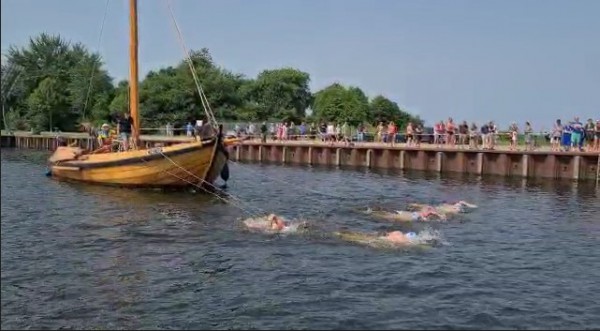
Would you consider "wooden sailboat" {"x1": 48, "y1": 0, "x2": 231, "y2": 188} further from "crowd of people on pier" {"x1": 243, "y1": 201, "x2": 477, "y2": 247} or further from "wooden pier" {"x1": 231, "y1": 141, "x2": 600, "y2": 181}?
"wooden pier" {"x1": 231, "y1": 141, "x2": 600, "y2": 181}

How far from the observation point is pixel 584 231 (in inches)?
749

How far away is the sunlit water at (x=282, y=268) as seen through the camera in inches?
409

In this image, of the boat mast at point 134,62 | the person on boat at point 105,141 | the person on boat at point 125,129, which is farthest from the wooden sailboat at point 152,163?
the person on boat at point 105,141

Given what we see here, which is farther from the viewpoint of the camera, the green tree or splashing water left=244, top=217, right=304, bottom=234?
the green tree

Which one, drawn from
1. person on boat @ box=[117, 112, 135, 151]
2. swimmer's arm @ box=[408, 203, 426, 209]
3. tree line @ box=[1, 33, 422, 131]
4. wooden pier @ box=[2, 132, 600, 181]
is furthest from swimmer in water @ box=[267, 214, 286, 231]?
tree line @ box=[1, 33, 422, 131]

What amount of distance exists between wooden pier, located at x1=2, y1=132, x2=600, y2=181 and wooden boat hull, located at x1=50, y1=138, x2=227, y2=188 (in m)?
7.07

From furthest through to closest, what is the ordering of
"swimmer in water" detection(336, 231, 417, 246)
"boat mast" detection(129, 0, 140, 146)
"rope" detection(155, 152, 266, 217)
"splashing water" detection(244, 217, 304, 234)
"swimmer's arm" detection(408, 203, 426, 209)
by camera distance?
"boat mast" detection(129, 0, 140, 146) < "swimmer's arm" detection(408, 203, 426, 209) < "rope" detection(155, 152, 266, 217) < "splashing water" detection(244, 217, 304, 234) < "swimmer in water" detection(336, 231, 417, 246)

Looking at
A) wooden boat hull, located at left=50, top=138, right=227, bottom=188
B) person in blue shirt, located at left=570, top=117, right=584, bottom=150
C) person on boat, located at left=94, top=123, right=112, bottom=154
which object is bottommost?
wooden boat hull, located at left=50, top=138, right=227, bottom=188

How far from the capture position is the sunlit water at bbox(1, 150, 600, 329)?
34.1ft

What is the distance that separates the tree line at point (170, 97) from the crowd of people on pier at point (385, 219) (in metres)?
48.7

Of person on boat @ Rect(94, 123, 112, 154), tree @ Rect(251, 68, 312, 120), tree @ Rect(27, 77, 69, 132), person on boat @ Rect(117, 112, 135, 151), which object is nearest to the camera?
person on boat @ Rect(117, 112, 135, 151)

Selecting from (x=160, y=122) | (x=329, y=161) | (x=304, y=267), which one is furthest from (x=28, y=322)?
(x=160, y=122)

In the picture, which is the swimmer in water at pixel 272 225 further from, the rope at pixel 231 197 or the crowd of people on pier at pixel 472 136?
the crowd of people on pier at pixel 472 136

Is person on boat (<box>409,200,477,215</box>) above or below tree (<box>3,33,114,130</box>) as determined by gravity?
below
